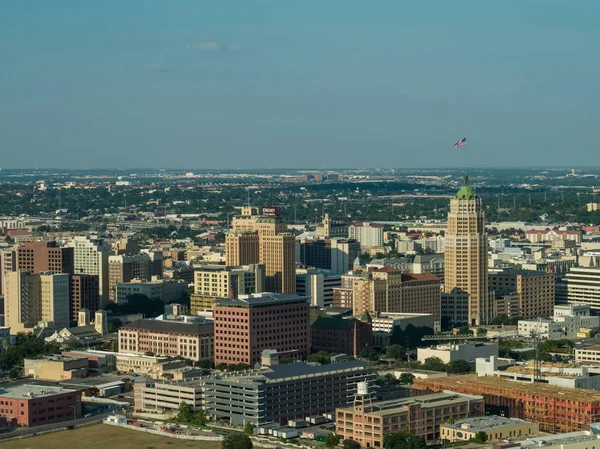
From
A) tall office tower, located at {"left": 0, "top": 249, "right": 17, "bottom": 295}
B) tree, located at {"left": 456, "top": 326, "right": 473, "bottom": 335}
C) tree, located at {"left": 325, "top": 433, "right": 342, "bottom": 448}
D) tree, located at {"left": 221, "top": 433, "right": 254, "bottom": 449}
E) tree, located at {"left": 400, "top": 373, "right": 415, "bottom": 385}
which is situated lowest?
tree, located at {"left": 325, "top": 433, "right": 342, "bottom": 448}

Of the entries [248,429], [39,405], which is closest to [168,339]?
[39,405]

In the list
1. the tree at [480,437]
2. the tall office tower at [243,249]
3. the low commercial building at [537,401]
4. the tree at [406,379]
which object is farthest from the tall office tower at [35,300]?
the tree at [480,437]

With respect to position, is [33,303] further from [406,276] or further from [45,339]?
[406,276]

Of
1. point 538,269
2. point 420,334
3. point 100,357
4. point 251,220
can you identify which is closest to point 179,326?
point 100,357

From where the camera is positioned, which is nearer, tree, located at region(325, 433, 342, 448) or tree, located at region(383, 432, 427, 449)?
tree, located at region(383, 432, 427, 449)

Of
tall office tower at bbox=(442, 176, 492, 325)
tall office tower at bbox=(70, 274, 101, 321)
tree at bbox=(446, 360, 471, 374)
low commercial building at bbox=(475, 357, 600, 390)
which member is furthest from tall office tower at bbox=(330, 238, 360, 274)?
low commercial building at bbox=(475, 357, 600, 390)

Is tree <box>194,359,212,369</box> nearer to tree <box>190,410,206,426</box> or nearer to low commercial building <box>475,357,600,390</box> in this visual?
tree <box>190,410,206,426</box>
